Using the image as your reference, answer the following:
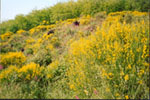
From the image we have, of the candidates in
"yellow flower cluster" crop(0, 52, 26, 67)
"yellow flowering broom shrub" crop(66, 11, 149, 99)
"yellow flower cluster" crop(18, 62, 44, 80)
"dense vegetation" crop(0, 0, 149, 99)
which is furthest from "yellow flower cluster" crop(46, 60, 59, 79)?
"yellow flower cluster" crop(0, 52, 26, 67)

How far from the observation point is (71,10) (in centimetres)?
1102

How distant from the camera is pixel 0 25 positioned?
13.1m

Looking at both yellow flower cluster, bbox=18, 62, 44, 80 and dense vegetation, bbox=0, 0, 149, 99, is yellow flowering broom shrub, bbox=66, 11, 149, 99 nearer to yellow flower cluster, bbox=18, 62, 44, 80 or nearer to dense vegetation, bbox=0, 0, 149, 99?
dense vegetation, bbox=0, 0, 149, 99

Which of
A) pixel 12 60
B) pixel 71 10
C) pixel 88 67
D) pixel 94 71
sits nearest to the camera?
pixel 94 71

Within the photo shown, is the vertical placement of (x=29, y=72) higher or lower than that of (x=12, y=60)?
lower

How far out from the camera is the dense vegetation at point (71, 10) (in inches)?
410

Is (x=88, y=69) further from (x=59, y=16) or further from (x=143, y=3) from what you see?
(x=143, y=3)

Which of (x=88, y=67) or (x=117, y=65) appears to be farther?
(x=88, y=67)

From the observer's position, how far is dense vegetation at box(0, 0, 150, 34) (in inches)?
410

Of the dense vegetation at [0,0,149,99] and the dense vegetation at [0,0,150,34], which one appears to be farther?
the dense vegetation at [0,0,150,34]

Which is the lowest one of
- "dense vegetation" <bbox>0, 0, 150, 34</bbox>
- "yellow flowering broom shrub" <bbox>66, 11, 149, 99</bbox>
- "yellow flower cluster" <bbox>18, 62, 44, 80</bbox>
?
"yellow flower cluster" <bbox>18, 62, 44, 80</bbox>

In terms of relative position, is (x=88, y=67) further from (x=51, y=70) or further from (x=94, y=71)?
(x=51, y=70)

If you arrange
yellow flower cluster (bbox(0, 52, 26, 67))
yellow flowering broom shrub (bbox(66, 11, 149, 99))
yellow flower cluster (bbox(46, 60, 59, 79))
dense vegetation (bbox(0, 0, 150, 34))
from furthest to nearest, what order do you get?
dense vegetation (bbox(0, 0, 150, 34)) → yellow flower cluster (bbox(0, 52, 26, 67)) → yellow flower cluster (bbox(46, 60, 59, 79)) → yellow flowering broom shrub (bbox(66, 11, 149, 99))

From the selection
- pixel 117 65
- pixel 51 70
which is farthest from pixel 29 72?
pixel 117 65
